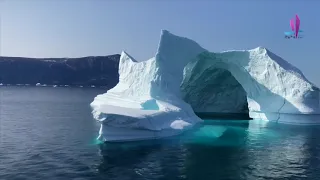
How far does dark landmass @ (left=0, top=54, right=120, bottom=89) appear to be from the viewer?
11312 centimetres

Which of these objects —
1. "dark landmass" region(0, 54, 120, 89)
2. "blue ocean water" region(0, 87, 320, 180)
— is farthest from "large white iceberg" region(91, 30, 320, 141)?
"dark landmass" region(0, 54, 120, 89)

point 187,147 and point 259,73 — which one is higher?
point 259,73

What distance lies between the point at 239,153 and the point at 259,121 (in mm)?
13349

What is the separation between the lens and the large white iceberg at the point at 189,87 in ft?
59.8

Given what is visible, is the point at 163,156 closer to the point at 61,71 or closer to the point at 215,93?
the point at 215,93

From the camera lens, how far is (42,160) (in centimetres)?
1291

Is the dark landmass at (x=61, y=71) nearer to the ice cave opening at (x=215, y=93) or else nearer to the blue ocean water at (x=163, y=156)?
the ice cave opening at (x=215, y=93)

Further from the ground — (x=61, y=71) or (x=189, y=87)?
(x=61, y=71)

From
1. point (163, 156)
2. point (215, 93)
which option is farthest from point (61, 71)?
point (163, 156)

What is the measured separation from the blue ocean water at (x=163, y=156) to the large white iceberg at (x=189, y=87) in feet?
3.36

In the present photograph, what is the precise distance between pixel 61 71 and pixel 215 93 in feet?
311

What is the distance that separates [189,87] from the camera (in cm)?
3133

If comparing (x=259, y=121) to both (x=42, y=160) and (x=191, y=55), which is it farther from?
(x=42, y=160)

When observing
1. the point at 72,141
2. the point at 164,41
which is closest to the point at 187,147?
the point at 72,141
